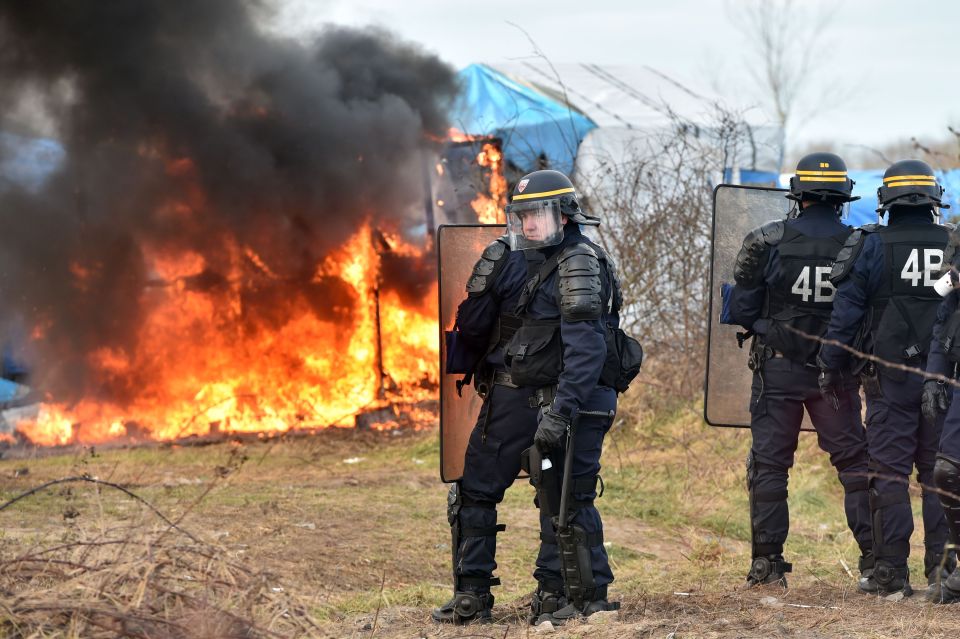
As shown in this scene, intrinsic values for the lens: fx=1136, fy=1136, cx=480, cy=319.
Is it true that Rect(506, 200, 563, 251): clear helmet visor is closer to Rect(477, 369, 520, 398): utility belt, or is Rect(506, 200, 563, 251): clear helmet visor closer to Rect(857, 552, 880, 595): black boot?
Rect(477, 369, 520, 398): utility belt

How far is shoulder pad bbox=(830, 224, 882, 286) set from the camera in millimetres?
5145

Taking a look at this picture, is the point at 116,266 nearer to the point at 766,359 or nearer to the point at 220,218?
the point at 220,218

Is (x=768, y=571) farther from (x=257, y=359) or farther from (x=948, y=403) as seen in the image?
(x=257, y=359)

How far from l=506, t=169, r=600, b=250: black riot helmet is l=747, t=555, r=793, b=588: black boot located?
6.23 ft

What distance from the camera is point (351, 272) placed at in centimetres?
1134

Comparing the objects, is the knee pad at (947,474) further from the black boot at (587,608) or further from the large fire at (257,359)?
the large fire at (257,359)

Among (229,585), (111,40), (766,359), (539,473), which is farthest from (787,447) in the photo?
(111,40)

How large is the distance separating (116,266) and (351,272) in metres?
2.24

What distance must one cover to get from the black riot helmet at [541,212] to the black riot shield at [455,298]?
0.74m

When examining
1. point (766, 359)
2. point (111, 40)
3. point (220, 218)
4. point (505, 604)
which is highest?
point (111, 40)

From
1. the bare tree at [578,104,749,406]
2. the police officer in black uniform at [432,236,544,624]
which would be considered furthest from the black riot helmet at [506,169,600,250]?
the bare tree at [578,104,749,406]

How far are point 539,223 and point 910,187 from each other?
5.98ft

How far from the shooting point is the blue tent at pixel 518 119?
461 inches

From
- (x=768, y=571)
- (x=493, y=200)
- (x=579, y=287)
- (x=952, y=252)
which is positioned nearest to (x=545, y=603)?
(x=768, y=571)
